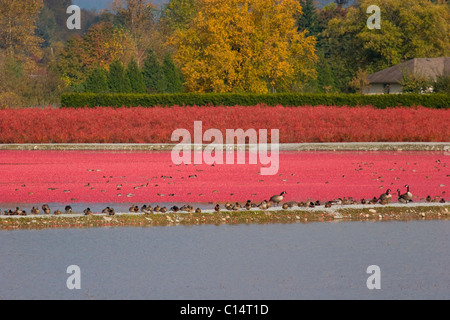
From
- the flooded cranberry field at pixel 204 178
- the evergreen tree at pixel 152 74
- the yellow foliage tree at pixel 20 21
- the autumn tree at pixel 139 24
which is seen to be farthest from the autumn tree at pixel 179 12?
the flooded cranberry field at pixel 204 178

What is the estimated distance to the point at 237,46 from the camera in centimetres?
5294

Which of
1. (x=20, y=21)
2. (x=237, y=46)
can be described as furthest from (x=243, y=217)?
(x=20, y=21)

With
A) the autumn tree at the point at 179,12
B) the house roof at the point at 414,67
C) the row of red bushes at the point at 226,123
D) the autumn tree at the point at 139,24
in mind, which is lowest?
the row of red bushes at the point at 226,123

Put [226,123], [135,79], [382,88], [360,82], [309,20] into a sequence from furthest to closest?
[309,20] < [382,88] < [360,82] < [135,79] < [226,123]

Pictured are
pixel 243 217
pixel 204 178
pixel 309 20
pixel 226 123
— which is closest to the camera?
pixel 243 217

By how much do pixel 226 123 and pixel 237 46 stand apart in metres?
17.8

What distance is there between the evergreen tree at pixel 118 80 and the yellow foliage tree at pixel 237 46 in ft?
13.3

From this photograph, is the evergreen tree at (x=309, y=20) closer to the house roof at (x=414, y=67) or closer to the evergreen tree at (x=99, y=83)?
the house roof at (x=414, y=67)

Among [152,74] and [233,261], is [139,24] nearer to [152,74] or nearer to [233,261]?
[152,74]

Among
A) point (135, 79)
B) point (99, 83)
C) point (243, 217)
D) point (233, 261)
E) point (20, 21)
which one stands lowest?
point (233, 261)

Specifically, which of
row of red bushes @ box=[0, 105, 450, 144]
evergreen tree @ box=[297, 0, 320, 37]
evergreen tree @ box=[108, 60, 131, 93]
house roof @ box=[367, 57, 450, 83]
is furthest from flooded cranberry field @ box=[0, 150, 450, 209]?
evergreen tree @ box=[297, 0, 320, 37]

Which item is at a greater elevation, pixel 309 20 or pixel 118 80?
pixel 309 20

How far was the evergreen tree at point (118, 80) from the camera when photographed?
5591 cm

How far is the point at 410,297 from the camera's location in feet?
31.2
